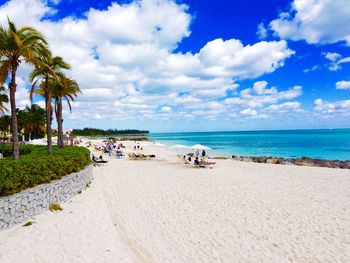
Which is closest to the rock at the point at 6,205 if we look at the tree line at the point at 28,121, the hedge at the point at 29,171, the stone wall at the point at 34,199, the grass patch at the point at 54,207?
the stone wall at the point at 34,199

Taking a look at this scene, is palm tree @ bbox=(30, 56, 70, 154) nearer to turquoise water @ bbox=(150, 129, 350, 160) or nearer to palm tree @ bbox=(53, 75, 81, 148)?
palm tree @ bbox=(53, 75, 81, 148)

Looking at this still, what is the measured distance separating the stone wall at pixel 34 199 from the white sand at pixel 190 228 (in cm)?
30

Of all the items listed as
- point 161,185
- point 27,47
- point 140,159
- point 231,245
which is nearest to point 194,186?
point 161,185

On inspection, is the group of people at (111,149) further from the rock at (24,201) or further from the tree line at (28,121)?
the rock at (24,201)

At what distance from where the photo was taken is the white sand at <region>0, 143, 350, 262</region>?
5707 millimetres

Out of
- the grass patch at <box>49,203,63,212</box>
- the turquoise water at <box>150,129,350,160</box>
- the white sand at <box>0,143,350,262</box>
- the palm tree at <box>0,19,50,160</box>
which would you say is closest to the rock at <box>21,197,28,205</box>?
the white sand at <box>0,143,350,262</box>

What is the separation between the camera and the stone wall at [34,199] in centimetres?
664

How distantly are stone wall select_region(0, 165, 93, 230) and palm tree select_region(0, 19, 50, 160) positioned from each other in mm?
2259

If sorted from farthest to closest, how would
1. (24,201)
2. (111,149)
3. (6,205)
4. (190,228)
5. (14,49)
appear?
1. (111,149)
2. (14,49)
3. (190,228)
4. (24,201)
5. (6,205)

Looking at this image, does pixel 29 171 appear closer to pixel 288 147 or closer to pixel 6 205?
pixel 6 205

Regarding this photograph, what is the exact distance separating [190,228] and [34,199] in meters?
4.49

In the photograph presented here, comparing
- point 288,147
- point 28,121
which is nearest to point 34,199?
point 28,121

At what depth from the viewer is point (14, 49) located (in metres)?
9.41

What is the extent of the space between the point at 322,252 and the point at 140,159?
21.5 meters
